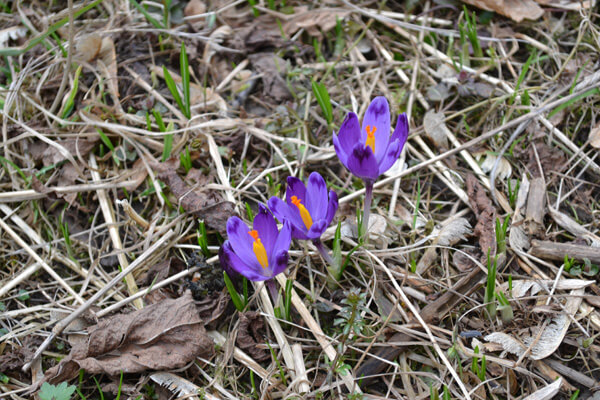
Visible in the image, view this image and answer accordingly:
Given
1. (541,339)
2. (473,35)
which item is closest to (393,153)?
(541,339)

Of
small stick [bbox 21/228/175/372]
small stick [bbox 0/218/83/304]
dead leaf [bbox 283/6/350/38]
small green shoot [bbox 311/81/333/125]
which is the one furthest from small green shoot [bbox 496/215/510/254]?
small stick [bbox 0/218/83/304]

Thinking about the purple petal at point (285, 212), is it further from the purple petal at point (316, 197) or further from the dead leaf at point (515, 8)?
the dead leaf at point (515, 8)

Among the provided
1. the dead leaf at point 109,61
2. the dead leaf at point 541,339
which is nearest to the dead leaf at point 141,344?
the dead leaf at point 541,339

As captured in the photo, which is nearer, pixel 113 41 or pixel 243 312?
pixel 243 312

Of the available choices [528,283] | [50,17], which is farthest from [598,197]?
[50,17]

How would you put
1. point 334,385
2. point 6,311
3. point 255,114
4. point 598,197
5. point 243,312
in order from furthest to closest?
1. point 255,114
2. point 598,197
3. point 6,311
4. point 243,312
5. point 334,385

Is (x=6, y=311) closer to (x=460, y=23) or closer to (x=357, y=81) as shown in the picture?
(x=357, y=81)

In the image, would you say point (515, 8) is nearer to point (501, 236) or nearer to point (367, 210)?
point (501, 236)
